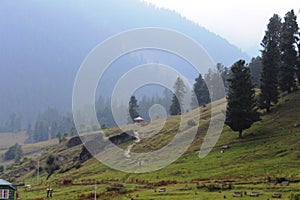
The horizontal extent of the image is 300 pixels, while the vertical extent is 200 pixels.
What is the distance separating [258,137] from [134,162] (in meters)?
22.5

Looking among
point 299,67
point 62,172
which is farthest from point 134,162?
point 299,67

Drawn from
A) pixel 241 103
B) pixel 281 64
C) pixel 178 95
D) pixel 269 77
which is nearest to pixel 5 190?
pixel 241 103

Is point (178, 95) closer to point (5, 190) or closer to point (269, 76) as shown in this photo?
point (269, 76)

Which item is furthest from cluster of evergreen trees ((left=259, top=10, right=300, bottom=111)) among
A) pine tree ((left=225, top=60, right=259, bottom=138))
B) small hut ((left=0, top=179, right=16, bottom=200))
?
small hut ((left=0, top=179, right=16, bottom=200))

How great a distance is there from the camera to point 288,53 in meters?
90.5

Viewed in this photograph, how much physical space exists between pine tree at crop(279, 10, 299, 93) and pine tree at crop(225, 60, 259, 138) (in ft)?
40.4

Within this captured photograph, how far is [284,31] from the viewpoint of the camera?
9506 centimetres

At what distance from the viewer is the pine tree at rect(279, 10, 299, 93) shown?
89.2 m

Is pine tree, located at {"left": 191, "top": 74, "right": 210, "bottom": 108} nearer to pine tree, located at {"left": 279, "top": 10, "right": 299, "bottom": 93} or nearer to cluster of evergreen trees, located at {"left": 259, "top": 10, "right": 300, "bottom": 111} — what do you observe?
cluster of evergreen trees, located at {"left": 259, "top": 10, "right": 300, "bottom": 111}

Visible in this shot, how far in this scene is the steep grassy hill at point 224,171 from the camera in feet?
153

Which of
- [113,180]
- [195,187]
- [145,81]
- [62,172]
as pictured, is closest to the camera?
[195,187]

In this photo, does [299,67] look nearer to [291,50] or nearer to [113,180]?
[291,50]

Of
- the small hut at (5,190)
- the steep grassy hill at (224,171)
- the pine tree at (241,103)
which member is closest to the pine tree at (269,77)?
the steep grassy hill at (224,171)

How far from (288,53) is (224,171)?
40.8 m
